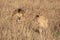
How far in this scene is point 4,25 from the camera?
2783 mm

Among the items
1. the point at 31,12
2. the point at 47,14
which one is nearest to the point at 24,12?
the point at 31,12

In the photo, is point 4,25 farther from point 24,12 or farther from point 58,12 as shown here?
point 58,12

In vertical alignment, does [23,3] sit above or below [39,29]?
above

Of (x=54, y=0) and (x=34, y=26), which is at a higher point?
(x=54, y=0)

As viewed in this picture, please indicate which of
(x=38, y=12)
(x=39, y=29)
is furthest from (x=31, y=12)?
(x=39, y=29)

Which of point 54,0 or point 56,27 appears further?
point 54,0

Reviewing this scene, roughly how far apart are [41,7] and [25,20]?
286 mm

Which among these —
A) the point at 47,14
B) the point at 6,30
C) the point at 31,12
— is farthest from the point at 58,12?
the point at 6,30

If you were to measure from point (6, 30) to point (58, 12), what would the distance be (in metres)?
0.71

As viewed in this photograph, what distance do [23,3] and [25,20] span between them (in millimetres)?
268

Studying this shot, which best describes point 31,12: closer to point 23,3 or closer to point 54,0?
point 23,3

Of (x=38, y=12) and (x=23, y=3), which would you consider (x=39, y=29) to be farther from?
(x=23, y=3)

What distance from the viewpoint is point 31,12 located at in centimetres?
289

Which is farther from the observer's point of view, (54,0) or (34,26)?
(54,0)
